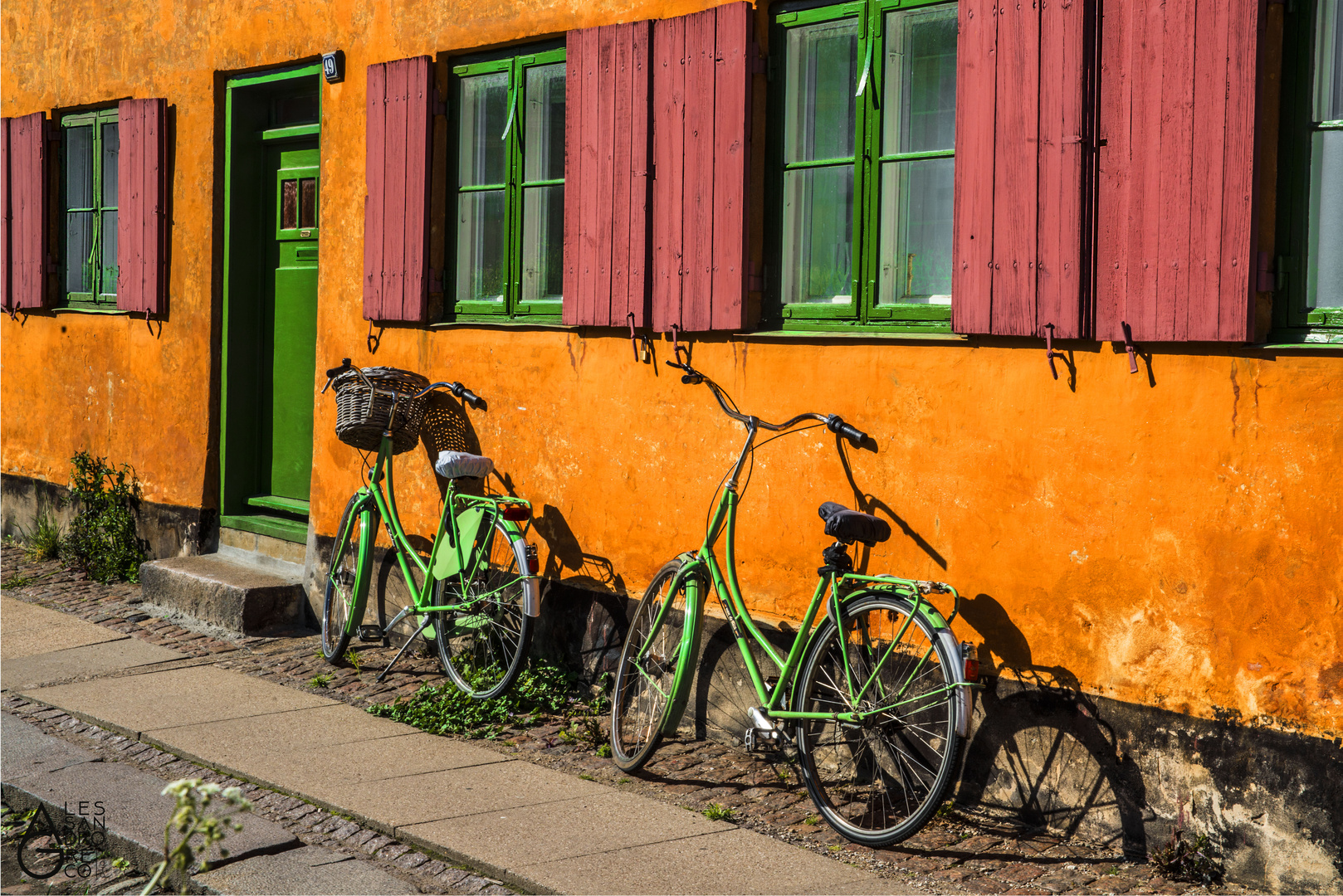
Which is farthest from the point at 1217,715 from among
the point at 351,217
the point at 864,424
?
the point at 351,217

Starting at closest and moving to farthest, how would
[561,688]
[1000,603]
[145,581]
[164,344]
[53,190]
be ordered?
1. [1000,603]
2. [561,688]
3. [145,581]
4. [164,344]
5. [53,190]

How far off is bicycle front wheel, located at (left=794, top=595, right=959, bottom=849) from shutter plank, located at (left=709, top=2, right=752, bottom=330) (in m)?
1.44

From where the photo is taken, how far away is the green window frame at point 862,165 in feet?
16.5

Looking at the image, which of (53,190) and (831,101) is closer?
(831,101)

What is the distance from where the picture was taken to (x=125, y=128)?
8.91m

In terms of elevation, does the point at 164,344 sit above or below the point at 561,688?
above

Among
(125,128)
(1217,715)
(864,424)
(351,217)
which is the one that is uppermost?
(125,128)

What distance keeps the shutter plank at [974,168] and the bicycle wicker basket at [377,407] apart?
2985 millimetres

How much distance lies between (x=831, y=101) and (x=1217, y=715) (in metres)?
2.73

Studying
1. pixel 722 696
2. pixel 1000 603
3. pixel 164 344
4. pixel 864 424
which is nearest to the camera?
pixel 1000 603

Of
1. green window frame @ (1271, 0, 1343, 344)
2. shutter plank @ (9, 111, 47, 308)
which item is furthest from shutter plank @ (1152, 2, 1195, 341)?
shutter plank @ (9, 111, 47, 308)

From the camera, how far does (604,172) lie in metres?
6.06

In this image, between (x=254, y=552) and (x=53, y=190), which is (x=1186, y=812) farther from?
Answer: (x=53, y=190)

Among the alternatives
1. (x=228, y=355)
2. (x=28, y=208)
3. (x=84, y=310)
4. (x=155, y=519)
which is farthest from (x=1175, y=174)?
(x=28, y=208)
